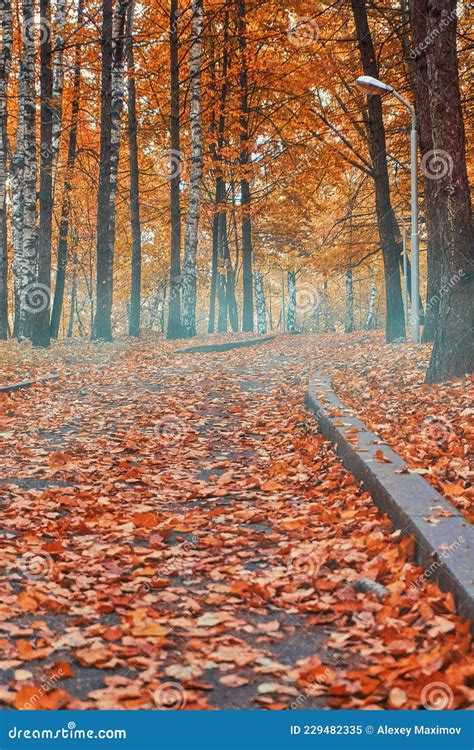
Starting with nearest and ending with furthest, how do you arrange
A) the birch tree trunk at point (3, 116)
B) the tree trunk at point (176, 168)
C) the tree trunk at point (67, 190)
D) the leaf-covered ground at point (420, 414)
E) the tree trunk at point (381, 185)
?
the leaf-covered ground at point (420, 414) < the tree trunk at point (381, 185) < the birch tree trunk at point (3, 116) < the tree trunk at point (176, 168) < the tree trunk at point (67, 190)

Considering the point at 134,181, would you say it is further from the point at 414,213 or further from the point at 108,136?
the point at 414,213

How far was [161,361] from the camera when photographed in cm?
1503

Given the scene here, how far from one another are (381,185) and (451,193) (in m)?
7.41

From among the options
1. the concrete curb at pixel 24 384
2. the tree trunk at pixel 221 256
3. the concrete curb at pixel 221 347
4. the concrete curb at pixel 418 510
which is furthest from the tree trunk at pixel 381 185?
the tree trunk at pixel 221 256

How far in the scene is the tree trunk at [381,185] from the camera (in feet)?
49.1

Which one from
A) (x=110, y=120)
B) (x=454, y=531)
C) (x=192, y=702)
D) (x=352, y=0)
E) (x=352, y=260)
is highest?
(x=352, y=0)

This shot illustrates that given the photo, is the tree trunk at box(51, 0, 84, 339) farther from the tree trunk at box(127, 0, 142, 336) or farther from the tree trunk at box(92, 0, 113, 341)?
the tree trunk at box(92, 0, 113, 341)

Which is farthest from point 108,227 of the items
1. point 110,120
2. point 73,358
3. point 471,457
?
point 471,457

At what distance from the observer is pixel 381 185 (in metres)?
15.5

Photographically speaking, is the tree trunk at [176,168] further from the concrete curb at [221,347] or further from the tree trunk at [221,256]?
the tree trunk at [221,256]

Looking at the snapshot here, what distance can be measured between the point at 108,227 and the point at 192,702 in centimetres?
1614

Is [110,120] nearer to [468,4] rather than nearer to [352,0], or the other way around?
[352,0]

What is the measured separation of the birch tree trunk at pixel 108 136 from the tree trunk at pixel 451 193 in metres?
10.7

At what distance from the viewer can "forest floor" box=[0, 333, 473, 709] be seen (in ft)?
9.59
